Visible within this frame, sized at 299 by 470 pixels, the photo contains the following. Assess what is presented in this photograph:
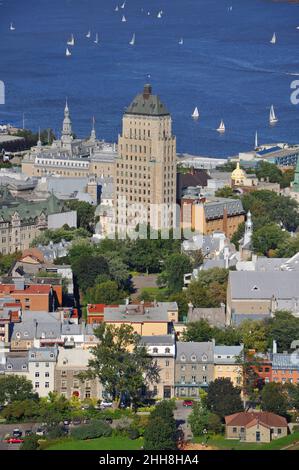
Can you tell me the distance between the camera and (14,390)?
37.4m

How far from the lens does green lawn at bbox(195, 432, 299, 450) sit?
34.8 m

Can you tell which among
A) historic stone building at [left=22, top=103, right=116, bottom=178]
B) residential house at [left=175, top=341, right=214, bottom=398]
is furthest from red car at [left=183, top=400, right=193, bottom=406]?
historic stone building at [left=22, top=103, right=116, bottom=178]

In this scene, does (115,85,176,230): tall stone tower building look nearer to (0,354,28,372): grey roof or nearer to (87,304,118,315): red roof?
(87,304,118,315): red roof

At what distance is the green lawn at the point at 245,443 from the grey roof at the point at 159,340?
3374mm

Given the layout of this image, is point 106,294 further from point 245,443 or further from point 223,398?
point 245,443

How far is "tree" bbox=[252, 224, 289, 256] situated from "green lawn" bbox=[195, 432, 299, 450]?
1311 centimetres

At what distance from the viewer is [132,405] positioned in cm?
3731

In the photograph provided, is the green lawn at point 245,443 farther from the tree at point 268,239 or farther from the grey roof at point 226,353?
the tree at point 268,239

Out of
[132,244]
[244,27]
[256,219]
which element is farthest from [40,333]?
[244,27]

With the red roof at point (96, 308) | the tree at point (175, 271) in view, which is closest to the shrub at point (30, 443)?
the red roof at point (96, 308)

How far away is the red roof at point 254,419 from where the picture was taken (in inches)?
1398

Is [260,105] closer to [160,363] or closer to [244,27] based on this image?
[244,27]

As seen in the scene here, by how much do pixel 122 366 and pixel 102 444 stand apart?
257 cm

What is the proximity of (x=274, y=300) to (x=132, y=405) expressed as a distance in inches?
232
